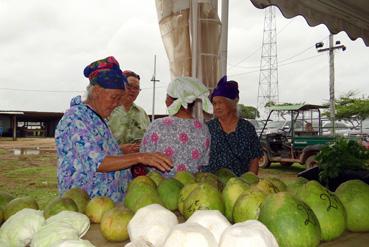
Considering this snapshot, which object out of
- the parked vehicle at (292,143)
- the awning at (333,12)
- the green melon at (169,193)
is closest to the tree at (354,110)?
the parked vehicle at (292,143)

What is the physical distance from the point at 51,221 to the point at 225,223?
713 mm

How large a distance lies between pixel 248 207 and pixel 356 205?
21.1 inches

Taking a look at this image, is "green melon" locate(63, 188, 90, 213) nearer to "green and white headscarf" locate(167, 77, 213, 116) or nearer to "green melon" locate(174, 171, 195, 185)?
"green melon" locate(174, 171, 195, 185)

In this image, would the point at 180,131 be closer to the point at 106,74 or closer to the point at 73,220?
the point at 106,74

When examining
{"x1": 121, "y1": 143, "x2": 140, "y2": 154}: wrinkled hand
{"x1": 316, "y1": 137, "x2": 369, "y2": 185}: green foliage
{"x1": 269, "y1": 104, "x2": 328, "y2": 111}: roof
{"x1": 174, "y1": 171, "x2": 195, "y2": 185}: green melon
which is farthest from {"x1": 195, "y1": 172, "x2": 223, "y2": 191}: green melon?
{"x1": 269, "y1": 104, "x2": 328, "y2": 111}: roof

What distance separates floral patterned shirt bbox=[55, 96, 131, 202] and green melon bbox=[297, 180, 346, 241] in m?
1.18

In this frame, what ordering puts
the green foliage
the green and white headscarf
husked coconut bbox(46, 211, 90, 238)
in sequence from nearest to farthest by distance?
1. husked coconut bbox(46, 211, 90, 238)
2. the green and white headscarf
3. the green foliage

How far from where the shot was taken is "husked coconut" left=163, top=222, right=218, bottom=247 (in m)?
1.12

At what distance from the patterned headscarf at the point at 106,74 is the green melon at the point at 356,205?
1.44 m

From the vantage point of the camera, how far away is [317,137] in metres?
12.8

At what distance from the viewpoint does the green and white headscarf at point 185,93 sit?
2.82 meters

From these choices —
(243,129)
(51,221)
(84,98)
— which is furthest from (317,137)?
(51,221)

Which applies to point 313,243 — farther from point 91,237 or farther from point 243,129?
point 243,129

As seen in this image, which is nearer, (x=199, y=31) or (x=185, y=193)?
(x=185, y=193)
